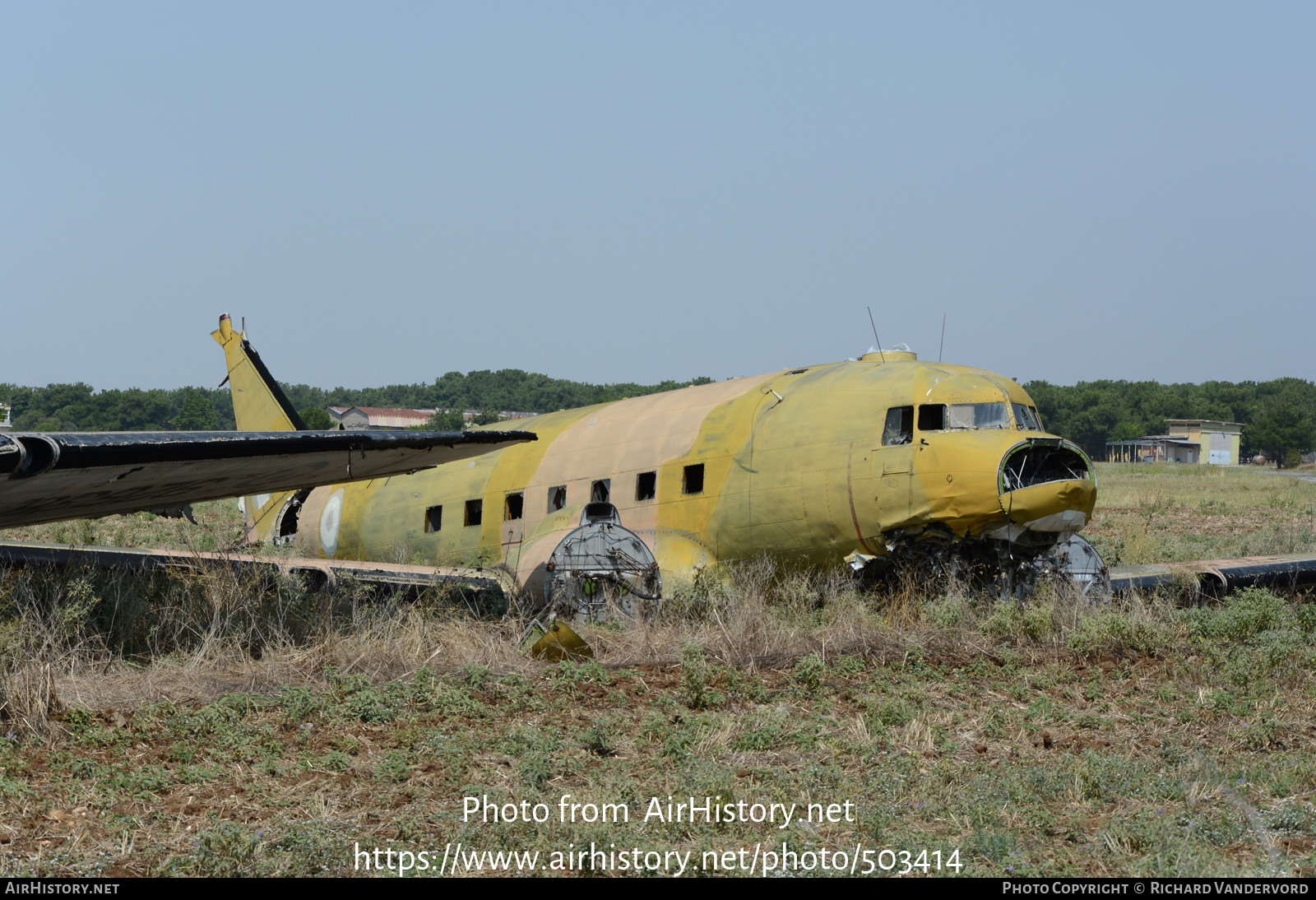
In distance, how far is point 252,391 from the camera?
21.3 metres

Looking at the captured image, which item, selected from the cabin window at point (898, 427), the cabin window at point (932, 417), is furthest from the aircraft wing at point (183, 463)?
the cabin window at point (932, 417)

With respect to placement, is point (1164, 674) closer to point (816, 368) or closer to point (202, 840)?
point (816, 368)

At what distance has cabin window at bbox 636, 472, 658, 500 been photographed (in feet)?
47.6

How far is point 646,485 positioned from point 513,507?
247 centimetres

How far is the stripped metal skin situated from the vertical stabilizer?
4.20 meters

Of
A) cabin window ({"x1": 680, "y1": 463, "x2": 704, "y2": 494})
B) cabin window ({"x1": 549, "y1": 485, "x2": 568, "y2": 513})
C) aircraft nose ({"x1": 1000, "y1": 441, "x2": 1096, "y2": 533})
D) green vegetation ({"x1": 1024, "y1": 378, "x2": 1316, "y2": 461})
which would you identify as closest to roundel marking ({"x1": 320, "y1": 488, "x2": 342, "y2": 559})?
cabin window ({"x1": 549, "y1": 485, "x2": 568, "y2": 513})

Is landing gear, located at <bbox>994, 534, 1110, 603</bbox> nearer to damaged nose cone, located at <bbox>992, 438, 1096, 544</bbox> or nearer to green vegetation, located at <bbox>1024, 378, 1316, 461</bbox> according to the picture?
damaged nose cone, located at <bbox>992, 438, 1096, 544</bbox>

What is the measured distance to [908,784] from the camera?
23.2 feet

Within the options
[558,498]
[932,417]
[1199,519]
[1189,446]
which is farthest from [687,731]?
[1189,446]

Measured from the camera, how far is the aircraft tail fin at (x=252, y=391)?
21.0 meters

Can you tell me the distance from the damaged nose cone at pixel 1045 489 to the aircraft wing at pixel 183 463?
5479 millimetres

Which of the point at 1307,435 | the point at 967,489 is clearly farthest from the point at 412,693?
the point at 1307,435

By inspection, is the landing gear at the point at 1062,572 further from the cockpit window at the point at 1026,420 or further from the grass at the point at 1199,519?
the grass at the point at 1199,519

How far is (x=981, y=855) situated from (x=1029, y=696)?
409 centimetres
